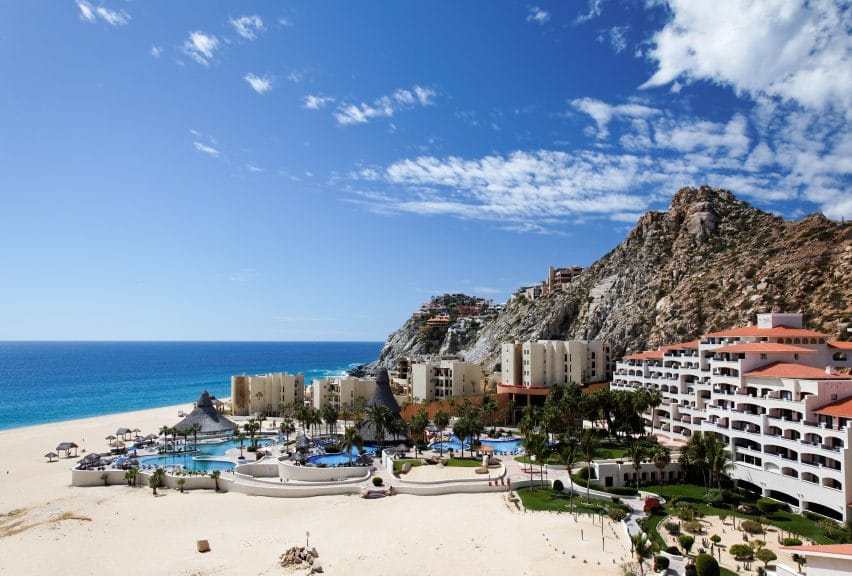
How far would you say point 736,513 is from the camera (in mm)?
38625

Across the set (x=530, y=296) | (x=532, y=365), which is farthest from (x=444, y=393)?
(x=530, y=296)

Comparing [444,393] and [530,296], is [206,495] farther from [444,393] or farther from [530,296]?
[530,296]

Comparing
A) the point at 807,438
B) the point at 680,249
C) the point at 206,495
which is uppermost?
the point at 680,249

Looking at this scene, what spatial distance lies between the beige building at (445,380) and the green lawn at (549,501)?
44618 millimetres

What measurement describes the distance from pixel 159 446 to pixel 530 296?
360 feet

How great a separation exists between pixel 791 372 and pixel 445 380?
176 ft

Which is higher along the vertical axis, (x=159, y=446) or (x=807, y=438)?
(x=807, y=438)

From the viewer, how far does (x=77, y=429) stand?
86688mm

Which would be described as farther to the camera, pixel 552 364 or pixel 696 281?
pixel 696 281

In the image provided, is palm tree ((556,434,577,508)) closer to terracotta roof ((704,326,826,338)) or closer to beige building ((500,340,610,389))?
terracotta roof ((704,326,826,338))

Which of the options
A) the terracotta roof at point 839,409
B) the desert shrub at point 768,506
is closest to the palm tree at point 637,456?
the desert shrub at point 768,506

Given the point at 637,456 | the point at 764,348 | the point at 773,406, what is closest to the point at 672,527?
the point at 637,456

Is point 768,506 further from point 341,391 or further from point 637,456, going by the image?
point 341,391

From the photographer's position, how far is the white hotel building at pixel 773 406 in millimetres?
38375
